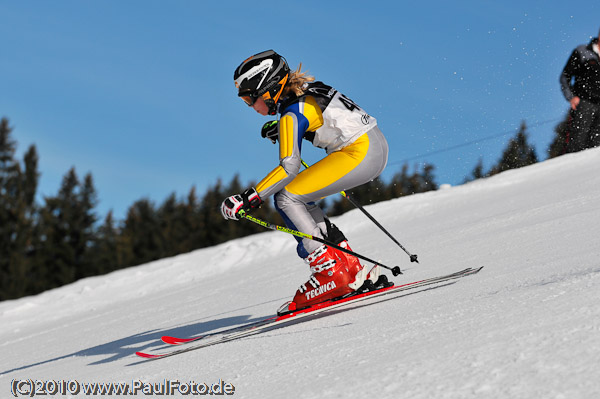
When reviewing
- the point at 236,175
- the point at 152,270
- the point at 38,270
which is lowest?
the point at 152,270


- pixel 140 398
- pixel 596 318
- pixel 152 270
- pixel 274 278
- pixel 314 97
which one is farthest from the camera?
pixel 152 270

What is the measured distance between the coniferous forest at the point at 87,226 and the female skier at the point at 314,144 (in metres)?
37.1

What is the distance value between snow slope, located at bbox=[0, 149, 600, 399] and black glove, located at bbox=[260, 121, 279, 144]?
1.36 meters

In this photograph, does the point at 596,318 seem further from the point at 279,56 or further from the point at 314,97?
the point at 279,56

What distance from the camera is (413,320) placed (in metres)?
2.87

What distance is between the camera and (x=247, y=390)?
2318 millimetres

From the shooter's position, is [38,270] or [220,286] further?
[38,270]

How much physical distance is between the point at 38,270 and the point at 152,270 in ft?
120

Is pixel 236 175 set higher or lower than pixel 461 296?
higher

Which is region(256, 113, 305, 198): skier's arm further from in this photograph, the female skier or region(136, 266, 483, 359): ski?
region(136, 266, 483, 359): ski

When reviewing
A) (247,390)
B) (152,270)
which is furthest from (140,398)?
(152,270)

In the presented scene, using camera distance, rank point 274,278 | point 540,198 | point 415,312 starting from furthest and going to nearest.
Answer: point 540,198 < point 274,278 < point 415,312

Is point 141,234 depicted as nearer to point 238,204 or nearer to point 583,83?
point 583,83

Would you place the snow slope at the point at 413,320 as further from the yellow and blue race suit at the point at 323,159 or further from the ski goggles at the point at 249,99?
the ski goggles at the point at 249,99
